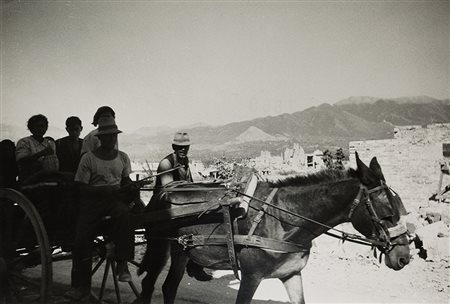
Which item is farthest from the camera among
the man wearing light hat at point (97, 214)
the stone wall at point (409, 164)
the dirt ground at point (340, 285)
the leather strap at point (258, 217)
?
the stone wall at point (409, 164)

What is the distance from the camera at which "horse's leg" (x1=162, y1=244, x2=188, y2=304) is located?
15.1ft

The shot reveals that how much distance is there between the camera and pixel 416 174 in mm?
15570

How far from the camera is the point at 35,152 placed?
505 centimetres

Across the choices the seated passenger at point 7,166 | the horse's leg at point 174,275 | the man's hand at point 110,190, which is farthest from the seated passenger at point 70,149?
the horse's leg at point 174,275

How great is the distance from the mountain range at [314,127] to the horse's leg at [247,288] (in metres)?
58.9

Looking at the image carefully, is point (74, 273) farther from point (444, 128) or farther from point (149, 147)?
point (149, 147)

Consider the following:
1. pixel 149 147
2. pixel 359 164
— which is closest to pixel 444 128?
pixel 359 164

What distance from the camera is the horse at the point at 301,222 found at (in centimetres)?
367

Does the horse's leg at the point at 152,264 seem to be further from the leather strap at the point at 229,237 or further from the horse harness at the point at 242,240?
the leather strap at the point at 229,237

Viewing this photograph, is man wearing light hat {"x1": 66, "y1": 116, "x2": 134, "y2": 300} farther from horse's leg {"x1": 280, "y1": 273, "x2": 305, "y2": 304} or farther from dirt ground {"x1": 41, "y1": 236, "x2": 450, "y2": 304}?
horse's leg {"x1": 280, "y1": 273, "x2": 305, "y2": 304}

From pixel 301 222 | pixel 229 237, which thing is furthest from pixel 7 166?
pixel 301 222

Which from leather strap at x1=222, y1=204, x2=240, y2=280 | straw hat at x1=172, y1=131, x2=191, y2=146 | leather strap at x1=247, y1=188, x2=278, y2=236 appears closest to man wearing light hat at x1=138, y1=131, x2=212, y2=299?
straw hat at x1=172, y1=131, x2=191, y2=146

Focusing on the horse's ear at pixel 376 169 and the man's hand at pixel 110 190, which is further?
the man's hand at pixel 110 190

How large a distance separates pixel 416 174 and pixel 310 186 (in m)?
13.7
